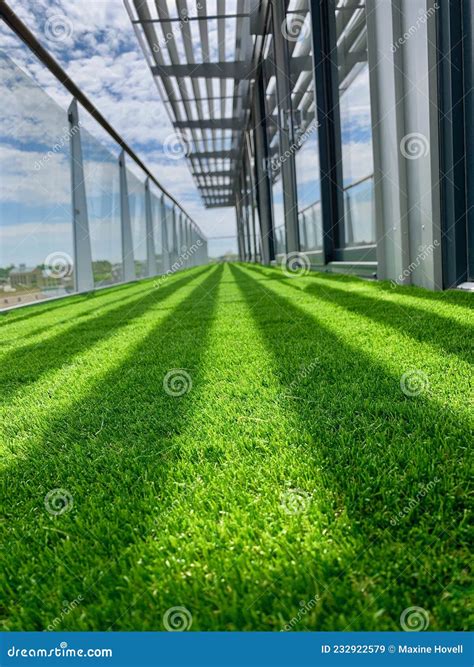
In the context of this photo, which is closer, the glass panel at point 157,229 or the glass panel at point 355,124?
the glass panel at point 355,124

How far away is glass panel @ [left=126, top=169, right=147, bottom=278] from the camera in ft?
59.3

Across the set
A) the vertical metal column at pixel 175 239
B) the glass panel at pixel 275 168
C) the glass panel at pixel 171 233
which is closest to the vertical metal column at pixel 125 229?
the glass panel at pixel 275 168

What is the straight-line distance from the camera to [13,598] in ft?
3.27

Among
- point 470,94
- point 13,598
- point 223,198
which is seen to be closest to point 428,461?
point 13,598

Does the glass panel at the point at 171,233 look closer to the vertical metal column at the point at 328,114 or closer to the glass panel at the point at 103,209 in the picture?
the glass panel at the point at 103,209

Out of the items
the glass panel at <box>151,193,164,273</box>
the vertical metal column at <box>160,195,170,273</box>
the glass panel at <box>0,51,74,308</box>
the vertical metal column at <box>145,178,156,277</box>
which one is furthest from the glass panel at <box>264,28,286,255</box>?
the glass panel at <box>0,51,74,308</box>

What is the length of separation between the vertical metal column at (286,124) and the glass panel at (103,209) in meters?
5.07

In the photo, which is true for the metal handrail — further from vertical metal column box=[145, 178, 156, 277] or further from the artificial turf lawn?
the artificial turf lawn

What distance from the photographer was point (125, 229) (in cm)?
1667

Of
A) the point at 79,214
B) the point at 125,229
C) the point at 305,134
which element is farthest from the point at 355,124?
the point at 125,229

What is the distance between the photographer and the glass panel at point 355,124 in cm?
757

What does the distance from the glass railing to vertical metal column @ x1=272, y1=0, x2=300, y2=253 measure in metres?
4.93

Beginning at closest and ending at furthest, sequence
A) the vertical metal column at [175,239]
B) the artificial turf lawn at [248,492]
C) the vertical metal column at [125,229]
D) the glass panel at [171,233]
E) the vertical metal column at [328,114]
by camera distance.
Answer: the artificial turf lawn at [248,492] → the vertical metal column at [328,114] → the vertical metal column at [125,229] → the glass panel at [171,233] → the vertical metal column at [175,239]

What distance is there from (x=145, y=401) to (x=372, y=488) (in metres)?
1.22
